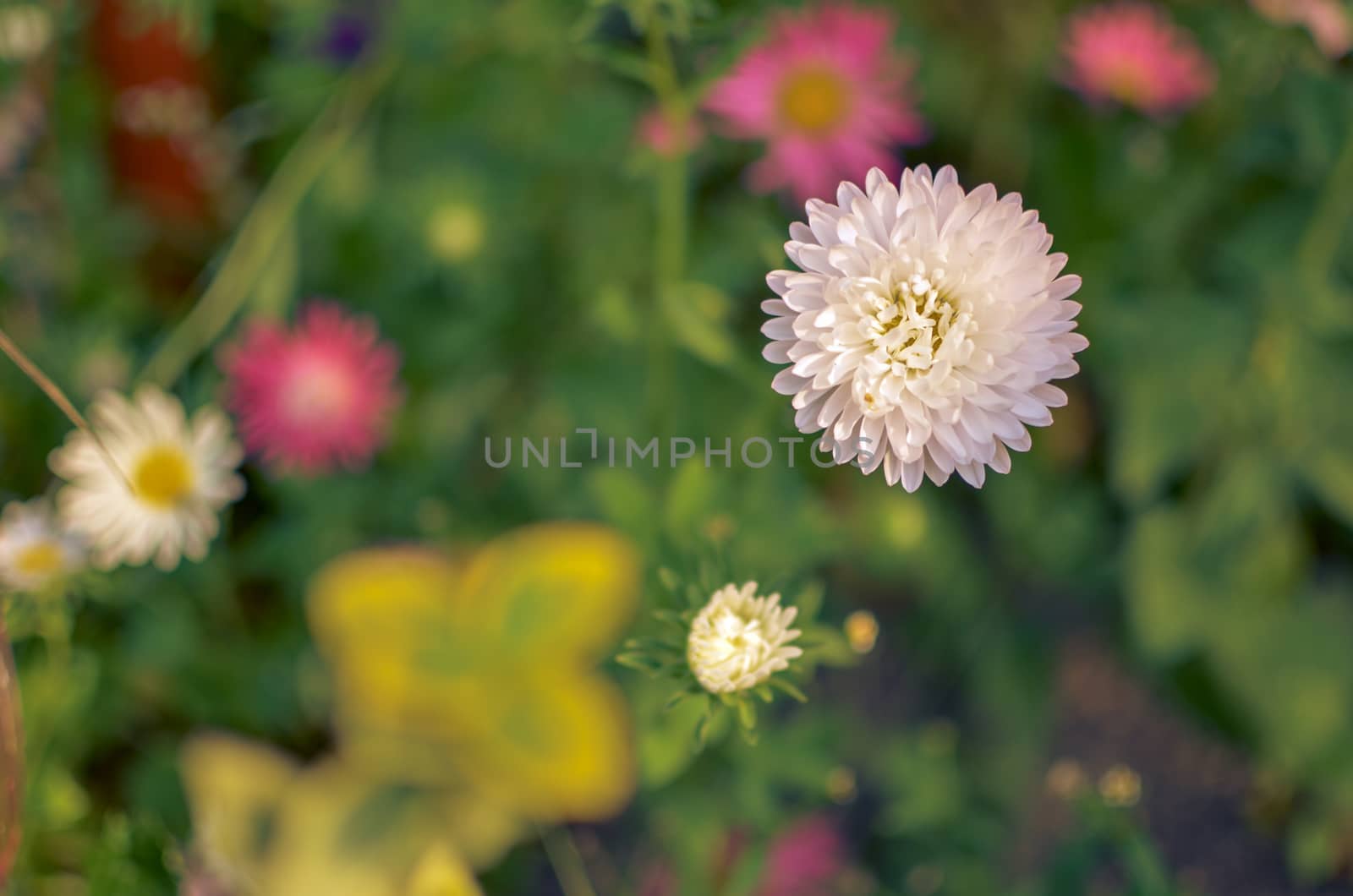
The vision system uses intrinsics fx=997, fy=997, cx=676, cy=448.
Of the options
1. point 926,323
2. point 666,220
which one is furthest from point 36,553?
point 926,323

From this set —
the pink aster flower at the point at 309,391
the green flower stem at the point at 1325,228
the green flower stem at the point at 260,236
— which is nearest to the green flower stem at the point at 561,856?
the pink aster flower at the point at 309,391

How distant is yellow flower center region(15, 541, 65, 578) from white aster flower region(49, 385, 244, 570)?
23 mm

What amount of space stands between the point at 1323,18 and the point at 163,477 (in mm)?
1043

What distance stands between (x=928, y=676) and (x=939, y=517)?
21 centimetres

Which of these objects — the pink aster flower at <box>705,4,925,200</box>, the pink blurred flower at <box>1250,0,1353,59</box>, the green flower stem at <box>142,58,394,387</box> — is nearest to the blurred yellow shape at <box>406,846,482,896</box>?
the green flower stem at <box>142,58,394,387</box>

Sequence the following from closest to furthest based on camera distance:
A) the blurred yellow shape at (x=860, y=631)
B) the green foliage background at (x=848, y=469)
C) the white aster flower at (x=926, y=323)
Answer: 1. the white aster flower at (x=926, y=323)
2. the blurred yellow shape at (x=860, y=631)
3. the green foliage background at (x=848, y=469)

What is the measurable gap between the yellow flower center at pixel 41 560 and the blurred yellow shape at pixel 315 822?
0.88 ft

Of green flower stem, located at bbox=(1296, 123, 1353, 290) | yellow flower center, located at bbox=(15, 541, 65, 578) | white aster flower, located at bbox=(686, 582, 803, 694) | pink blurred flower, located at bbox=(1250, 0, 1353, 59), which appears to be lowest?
yellow flower center, located at bbox=(15, 541, 65, 578)

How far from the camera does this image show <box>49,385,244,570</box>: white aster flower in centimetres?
74

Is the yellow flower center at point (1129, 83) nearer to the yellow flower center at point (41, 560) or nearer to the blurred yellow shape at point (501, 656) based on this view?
the blurred yellow shape at point (501, 656)

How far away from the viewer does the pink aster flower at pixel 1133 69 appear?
0.95 meters

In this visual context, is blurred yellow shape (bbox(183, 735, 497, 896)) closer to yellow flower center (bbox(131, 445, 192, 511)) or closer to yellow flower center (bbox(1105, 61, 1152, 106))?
yellow flower center (bbox(131, 445, 192, 511))

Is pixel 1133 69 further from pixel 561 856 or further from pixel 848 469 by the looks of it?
pixel 561 856

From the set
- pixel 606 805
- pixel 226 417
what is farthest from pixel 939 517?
pixel 226 417
